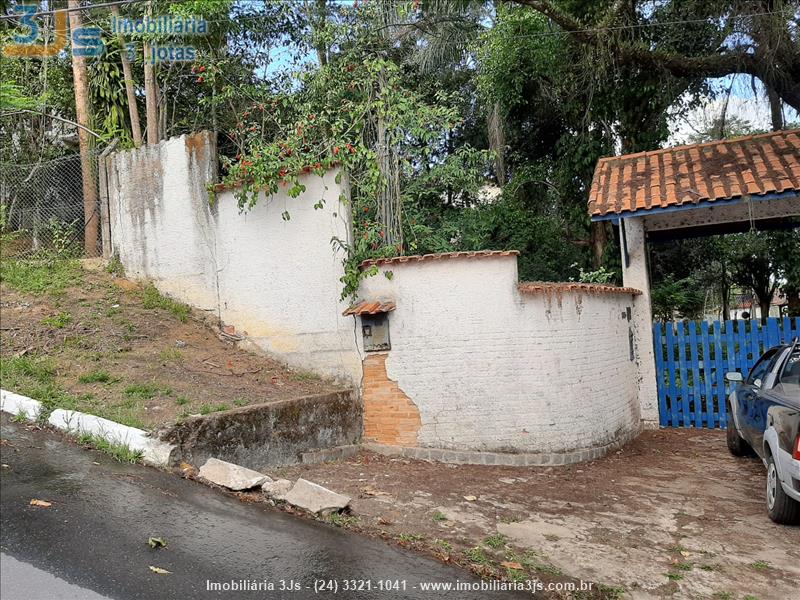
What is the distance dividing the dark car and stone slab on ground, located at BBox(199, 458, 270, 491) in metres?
4.18

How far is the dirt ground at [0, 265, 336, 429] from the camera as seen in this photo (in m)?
6.42

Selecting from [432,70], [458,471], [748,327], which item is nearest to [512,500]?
[458,471]

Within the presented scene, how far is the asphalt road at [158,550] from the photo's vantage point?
3465 mm

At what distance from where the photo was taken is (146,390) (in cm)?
660

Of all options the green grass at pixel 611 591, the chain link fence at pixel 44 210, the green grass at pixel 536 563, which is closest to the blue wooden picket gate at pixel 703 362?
the green grass at pixel 536 563

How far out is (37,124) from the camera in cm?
1337

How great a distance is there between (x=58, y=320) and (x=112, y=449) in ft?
11.4

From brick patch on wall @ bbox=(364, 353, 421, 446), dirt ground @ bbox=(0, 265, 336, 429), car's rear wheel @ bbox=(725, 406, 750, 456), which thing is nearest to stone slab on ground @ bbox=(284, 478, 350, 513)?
dirt ground @ bbox=(0, 265, 336, 429)

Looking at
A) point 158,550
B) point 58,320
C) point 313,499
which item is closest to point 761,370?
point 313,499

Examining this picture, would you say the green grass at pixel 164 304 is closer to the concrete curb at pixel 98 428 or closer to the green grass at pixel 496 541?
the concrete curb at pixel 98 428

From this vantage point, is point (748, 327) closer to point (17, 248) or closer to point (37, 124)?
point (17, 248)

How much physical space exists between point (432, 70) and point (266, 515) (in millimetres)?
12115

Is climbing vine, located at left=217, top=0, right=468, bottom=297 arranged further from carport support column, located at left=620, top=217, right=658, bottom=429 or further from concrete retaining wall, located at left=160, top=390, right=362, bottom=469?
carport support column, located at left=620, top=217, right=658, bottom=429

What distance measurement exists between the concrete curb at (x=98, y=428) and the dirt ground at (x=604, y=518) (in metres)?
1.56
